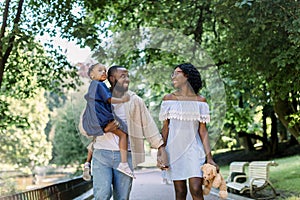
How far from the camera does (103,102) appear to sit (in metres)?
4.42

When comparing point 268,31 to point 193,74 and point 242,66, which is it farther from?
point 193,74

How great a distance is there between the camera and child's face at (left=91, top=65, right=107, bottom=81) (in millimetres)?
4578

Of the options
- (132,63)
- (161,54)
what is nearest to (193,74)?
(132,63)

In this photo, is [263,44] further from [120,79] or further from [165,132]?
[120,79]

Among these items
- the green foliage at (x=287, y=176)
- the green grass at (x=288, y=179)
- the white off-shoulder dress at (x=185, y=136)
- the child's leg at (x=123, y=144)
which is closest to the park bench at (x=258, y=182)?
the green grass at (x=288, y=179)

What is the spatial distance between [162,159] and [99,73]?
3.14 ft

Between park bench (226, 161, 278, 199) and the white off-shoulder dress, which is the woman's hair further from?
park bench (226, 161, 278, 199)

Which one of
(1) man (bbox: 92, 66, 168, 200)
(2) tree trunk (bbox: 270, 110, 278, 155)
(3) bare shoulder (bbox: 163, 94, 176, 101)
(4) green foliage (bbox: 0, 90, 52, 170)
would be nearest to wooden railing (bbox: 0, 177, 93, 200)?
(1) man (bbox: 92, 66, 168, 200)

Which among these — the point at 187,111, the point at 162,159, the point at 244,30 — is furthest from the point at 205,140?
the point at 244,30

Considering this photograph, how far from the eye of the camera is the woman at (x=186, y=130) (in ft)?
15.9

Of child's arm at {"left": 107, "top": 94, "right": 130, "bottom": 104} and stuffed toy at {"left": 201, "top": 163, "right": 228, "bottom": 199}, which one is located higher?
child's arm at {"left": 107, "top": 94, "right": 130, "bottom": 104}

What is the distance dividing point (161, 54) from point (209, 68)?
38.1 inches

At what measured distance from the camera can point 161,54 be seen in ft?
21.8

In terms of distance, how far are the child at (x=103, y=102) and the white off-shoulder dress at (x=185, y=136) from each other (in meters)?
0.50
